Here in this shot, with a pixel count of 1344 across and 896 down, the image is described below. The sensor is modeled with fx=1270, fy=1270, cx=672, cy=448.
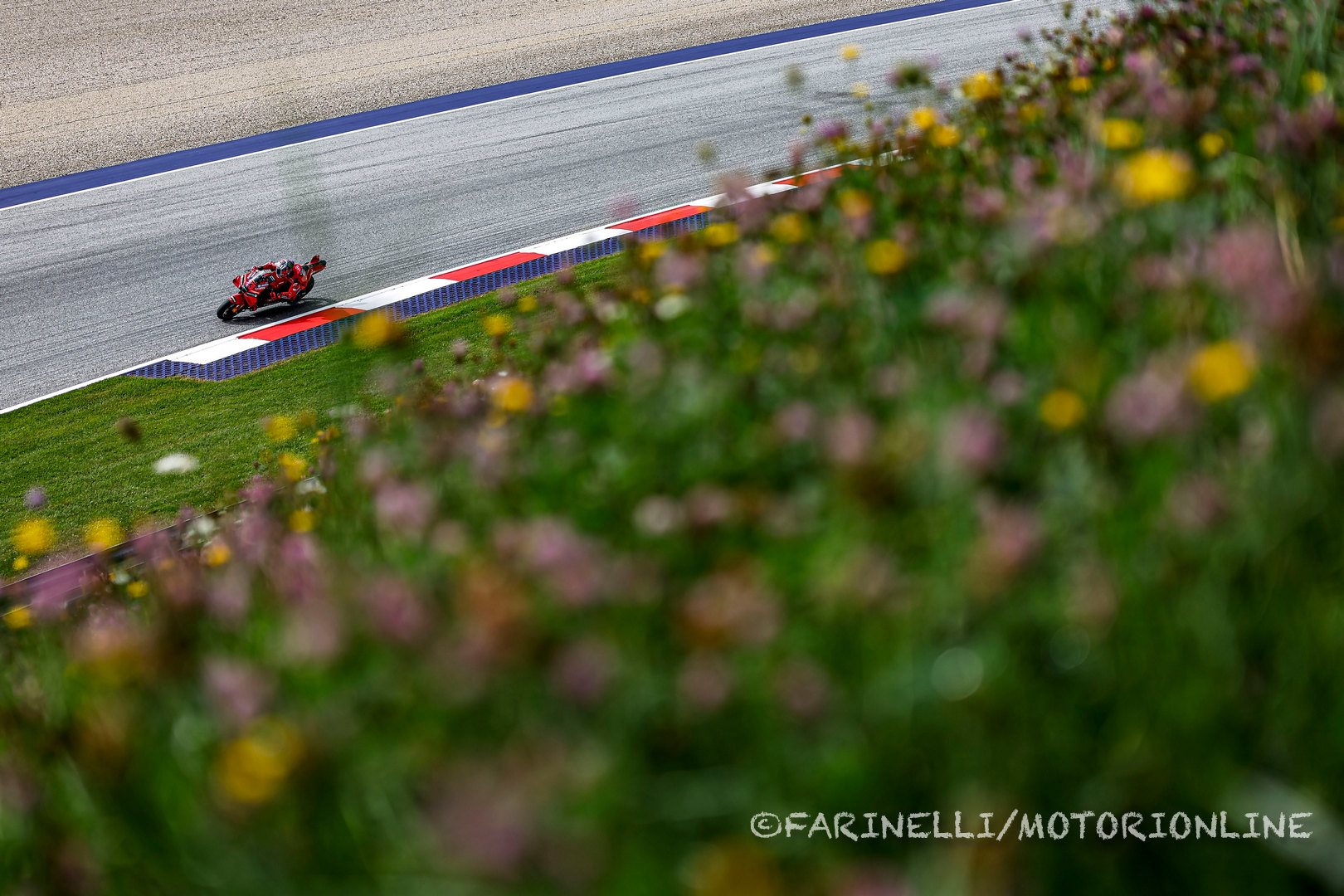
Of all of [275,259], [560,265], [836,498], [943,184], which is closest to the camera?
[836,498]

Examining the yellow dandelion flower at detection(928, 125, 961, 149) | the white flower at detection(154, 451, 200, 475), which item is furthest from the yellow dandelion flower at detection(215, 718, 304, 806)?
the white flower at detection(154, 451, 200, 475)

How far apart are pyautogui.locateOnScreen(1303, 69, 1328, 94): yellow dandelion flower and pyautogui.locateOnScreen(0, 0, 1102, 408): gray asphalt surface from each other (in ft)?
16.6

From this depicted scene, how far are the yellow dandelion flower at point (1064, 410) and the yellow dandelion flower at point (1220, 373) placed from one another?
187 millimetres

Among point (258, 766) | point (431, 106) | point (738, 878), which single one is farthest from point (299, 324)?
point (738, 878)

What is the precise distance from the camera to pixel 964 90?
4.35 metres

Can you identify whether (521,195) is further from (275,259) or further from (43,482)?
(43,482)

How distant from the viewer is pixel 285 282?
852 cm

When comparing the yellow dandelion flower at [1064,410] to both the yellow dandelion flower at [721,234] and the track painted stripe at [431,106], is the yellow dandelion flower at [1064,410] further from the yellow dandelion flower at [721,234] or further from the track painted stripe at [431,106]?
the track painted stripe at [431,106]

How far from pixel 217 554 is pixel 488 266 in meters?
6.12

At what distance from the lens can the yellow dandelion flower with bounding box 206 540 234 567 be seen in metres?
3.07

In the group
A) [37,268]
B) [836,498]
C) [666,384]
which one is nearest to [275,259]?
[37,268]

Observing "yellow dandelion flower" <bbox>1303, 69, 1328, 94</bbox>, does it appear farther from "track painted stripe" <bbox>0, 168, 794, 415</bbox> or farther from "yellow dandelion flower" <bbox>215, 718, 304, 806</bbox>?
"track painted stripe" <bbox>0, 168, 794, 415</bbox>

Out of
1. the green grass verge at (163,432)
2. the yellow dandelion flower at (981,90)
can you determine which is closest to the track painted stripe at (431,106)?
the green grass verge at (163,432)

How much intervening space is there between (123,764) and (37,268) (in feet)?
33.3
